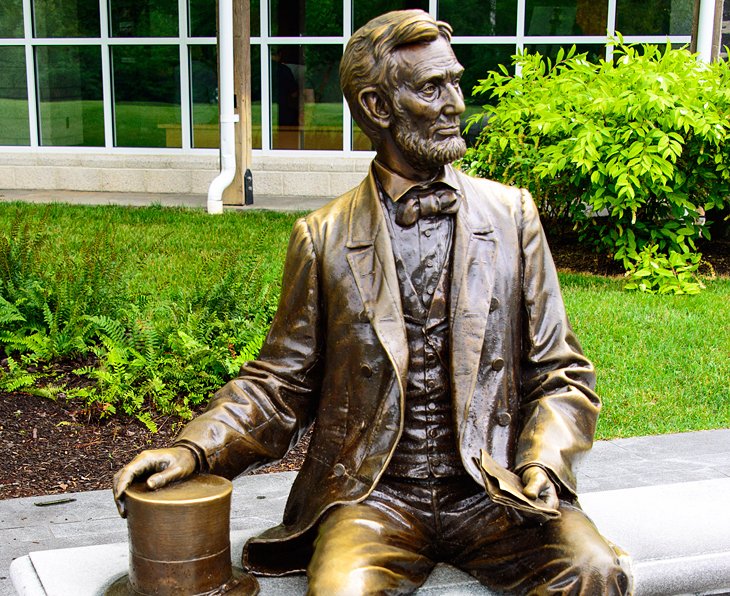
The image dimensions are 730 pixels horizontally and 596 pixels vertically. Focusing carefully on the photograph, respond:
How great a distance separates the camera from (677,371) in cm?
698

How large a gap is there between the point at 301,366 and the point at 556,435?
73cm

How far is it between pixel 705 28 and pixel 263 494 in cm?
900

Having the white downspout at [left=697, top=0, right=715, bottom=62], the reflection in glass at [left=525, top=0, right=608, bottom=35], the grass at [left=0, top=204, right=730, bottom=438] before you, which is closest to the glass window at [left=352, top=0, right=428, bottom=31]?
the reflection in glass at [left=525, top=0, right=608, bottom=35]

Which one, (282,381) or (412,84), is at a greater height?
(412,84)

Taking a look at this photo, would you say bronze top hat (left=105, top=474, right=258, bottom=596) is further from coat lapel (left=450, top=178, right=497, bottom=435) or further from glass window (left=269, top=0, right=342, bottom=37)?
glass window (left=269, top=0, right=342, bottom=37)

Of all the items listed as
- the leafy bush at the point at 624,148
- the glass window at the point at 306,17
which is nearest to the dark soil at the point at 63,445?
the leafy bush at the point at 624,148

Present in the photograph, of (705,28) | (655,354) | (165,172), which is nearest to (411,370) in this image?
(655,354)

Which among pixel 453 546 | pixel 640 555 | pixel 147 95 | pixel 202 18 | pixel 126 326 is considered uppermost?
pixel 202 18

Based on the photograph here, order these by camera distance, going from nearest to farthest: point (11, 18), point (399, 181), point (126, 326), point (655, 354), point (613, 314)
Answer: point (399, 181) → point (126, 326) → point (655, 354) → point (613, 314) → point (11, 18)

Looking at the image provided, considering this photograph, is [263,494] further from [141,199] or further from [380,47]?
[141,199]

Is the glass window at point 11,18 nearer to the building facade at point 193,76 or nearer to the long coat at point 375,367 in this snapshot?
the building facade at point 193,76

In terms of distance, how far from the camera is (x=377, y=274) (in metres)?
2.93

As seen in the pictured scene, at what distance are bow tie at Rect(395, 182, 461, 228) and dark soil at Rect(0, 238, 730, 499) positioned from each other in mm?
2777

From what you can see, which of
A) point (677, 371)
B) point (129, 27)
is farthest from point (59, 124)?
point (677, 371)
